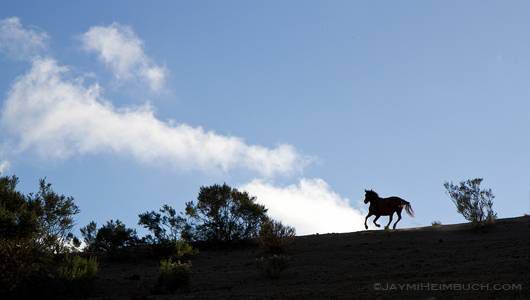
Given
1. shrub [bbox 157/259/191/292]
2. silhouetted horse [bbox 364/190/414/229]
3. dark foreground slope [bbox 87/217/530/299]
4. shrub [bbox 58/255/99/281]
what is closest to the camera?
dark foreground slope [bbox 87/217/530/299]

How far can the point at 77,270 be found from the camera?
59.6 ft

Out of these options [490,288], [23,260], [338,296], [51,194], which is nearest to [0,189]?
[51,194]

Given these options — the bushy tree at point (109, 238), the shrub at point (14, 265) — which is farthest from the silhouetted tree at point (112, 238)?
the shrub at point (14, 265)

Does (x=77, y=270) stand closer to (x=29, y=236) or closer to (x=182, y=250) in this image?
(x=29, y=236)

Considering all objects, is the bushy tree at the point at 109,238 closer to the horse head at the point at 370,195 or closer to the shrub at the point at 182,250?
the shrub at the point at 182,250

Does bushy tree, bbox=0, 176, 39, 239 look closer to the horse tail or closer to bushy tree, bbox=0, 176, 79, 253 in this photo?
bushy tree, bbox=0, 176, 79, 253

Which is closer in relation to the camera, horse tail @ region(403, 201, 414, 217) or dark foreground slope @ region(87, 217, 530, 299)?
dark foreground slope @ region(87, 217, 530, 299)

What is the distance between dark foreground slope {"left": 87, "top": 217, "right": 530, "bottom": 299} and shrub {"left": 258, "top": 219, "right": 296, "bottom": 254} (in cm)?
58

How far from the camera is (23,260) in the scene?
16.9 meters

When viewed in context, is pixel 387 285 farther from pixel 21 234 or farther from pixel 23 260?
pixel 21 234

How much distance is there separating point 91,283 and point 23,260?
87.4 inches

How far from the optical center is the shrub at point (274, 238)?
2344 cm

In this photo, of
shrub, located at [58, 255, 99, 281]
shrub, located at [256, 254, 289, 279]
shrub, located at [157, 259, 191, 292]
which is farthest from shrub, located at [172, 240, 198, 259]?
shrub, located at [256, 254, 289, 279]

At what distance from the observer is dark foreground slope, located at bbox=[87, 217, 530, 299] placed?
538 inches
